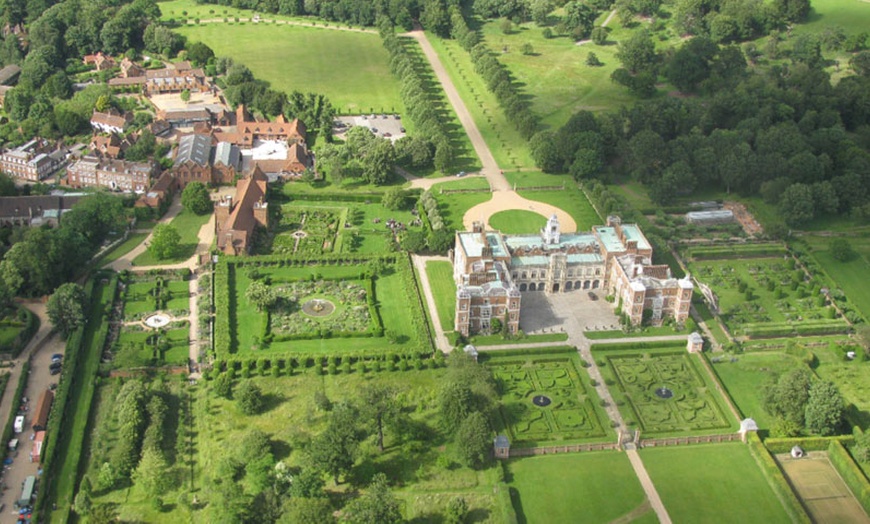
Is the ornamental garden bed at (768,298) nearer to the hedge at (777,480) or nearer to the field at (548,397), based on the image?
the hedge at (777,480)

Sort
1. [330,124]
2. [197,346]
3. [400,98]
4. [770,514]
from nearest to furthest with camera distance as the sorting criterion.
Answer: [770,514]
[197,346]
[330,124]
[400,98]

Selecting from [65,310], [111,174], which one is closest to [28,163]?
[111,174]

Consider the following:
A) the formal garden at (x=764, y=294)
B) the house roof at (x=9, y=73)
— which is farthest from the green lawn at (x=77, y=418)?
the house roof at (x=9, y=73)

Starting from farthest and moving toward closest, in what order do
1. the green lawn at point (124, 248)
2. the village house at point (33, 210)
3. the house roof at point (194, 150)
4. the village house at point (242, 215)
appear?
the house roof at point (194, 150)
the village house at point (33, 210)
the village house at point (242, 215)
the green lawn at point (124, 248)

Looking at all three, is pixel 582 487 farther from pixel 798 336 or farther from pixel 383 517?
pixel 798 336

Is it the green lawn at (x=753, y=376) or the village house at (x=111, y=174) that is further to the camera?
the village house at (x=111, y=174)

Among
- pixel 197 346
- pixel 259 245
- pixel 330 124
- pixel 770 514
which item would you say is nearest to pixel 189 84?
pixel 330 124
